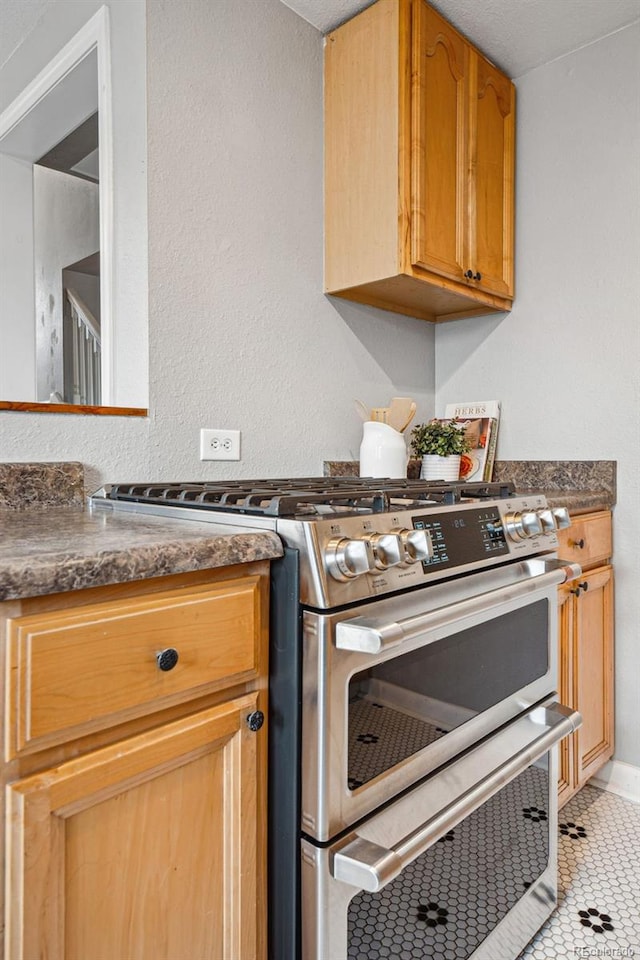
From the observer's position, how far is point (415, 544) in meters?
0.89

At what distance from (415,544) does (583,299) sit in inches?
56.3

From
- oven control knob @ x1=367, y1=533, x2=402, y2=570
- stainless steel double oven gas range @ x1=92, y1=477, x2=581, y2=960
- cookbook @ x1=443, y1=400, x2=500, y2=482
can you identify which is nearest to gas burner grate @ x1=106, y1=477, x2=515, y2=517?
stainless steel double oven gas range @ x1=92, y1=477, x2=581, y2=960

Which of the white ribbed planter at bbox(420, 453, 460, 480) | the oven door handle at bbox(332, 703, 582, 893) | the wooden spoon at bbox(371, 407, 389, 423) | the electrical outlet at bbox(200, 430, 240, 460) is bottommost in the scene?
the oven door handle at bbox(332, 703, 582, 893)

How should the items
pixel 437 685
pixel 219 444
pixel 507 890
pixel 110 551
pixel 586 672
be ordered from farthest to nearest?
1. pixel 586 672
2. pixel 219 444
3. pixel 507 890
4. pixel 437 685
5. pixel 110 551

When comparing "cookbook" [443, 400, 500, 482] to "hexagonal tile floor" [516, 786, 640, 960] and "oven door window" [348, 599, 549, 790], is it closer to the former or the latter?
"oven door window" [348, 599, 549, 790]

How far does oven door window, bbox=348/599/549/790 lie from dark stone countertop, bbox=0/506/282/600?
267mm

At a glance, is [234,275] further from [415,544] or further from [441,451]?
[415,544]

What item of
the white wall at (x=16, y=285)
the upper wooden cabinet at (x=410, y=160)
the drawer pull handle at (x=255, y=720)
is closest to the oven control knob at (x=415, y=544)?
the drawer pull handle at (x=255, y=720)

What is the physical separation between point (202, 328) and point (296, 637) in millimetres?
975

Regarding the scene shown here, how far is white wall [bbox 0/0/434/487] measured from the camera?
1.43 metres

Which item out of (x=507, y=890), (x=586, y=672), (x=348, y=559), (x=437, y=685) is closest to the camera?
(x=348, y=559)

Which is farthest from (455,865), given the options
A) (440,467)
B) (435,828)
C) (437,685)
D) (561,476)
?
(561,476)

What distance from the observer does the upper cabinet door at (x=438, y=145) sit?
1688 mm

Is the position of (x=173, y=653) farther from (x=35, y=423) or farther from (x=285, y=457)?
(x=285, y=457)
